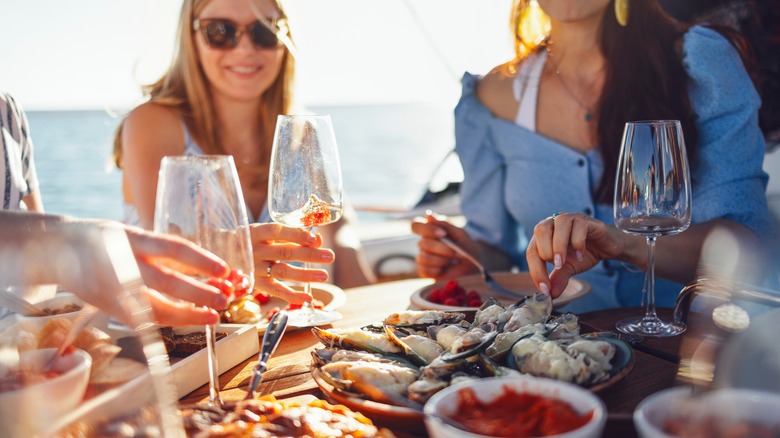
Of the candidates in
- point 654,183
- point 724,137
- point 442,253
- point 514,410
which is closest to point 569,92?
point 724,137

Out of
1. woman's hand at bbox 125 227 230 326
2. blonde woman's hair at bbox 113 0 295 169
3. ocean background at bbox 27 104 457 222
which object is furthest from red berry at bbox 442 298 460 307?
ocean background at bbox 27 104 457 222

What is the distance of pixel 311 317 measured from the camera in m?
1.62

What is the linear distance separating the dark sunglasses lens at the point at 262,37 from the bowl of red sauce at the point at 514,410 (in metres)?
2.17

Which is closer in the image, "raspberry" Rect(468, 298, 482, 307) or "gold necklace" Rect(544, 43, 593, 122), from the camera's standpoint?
"raspberry" Rect(468, 298, 482, 307)

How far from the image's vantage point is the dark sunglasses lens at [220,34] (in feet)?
8.87

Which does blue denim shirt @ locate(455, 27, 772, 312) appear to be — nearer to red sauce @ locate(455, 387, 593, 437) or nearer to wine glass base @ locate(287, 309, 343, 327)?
wine glass base @ locate(287, 309, 343, 327)

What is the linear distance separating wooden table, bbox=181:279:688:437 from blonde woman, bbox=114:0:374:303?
133 centimetres

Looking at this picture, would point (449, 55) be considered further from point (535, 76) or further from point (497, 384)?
point (497, 384)

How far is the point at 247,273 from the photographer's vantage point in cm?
99

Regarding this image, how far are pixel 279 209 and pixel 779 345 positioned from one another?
1046 mm

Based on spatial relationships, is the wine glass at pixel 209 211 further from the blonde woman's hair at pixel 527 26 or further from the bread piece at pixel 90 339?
the blonde woman's hair at pixel 527 26

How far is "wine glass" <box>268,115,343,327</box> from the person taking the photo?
5.16ft

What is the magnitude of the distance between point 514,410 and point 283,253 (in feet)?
2.59

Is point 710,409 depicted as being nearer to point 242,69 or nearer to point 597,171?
point 597,171
